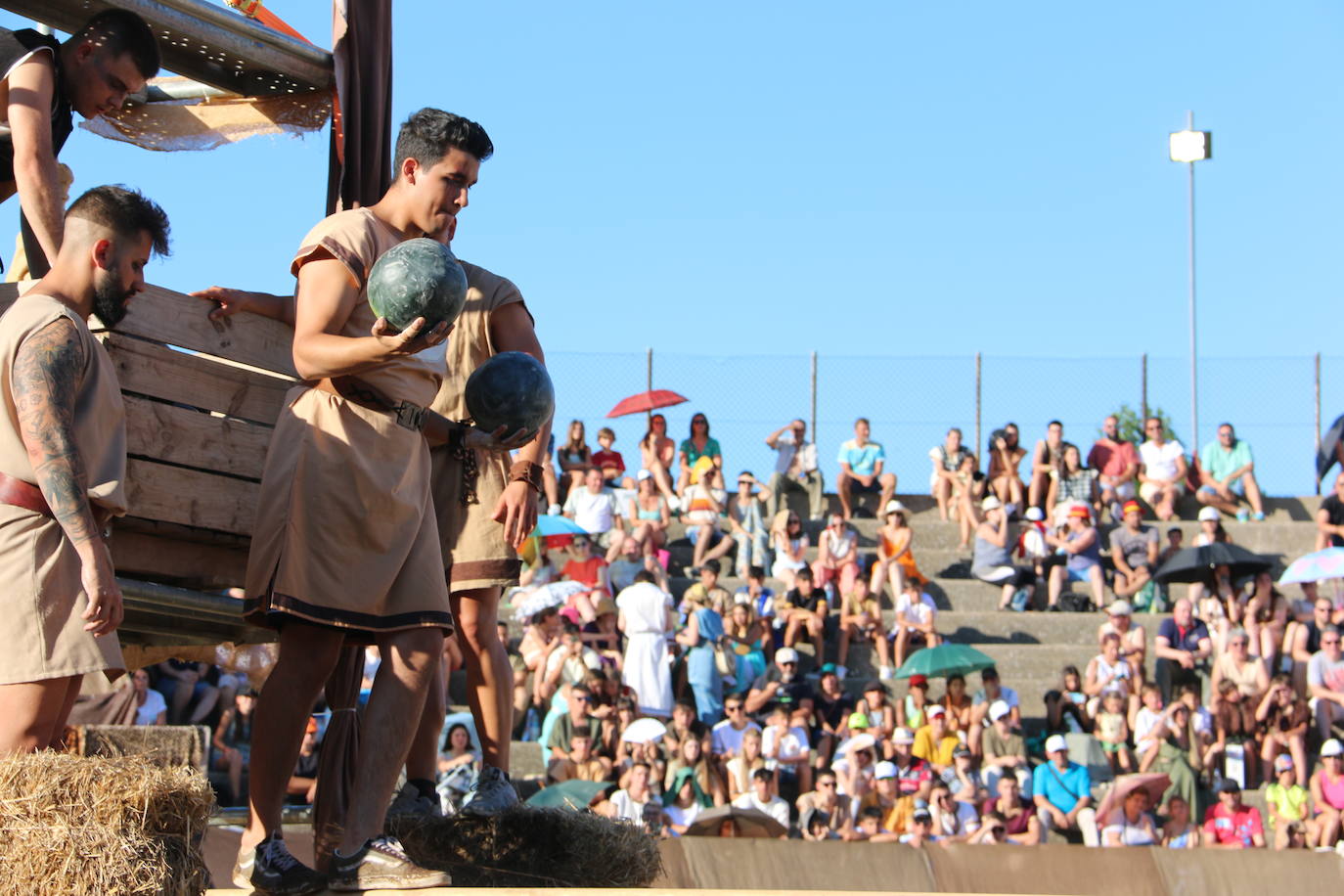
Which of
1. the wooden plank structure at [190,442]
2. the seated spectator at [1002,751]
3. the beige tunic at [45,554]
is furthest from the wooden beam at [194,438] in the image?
the seated spectator at [1002,751]

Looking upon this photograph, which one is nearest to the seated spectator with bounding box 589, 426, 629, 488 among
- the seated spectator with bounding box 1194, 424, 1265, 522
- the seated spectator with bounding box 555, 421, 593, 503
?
the seated spectator with bounding box 555, 421, 593, 503

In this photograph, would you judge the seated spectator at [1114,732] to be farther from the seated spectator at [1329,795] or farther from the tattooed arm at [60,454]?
the tattooed arm at [60,454]

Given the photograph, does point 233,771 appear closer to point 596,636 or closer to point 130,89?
point 596,636

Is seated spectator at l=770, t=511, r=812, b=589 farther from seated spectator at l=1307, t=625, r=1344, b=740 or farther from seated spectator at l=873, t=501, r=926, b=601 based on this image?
seated spectator at l=1307, t=625, r=1344, b=740

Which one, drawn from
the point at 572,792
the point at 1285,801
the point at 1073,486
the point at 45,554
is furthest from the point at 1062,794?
the point at 45,554

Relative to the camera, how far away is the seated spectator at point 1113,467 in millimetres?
19641

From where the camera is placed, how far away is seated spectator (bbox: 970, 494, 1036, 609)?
18.1 metres

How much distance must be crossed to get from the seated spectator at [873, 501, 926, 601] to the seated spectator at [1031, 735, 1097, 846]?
13.2 ft

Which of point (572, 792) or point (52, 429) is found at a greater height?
point (52, 429)

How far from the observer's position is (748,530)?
18.2 m

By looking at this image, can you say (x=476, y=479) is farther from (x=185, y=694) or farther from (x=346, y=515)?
(x=185, y=694)

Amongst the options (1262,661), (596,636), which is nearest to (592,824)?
(596,636)

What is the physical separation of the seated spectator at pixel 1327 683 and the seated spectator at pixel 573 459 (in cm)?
743

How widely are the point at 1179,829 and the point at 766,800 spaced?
317 centimetres
